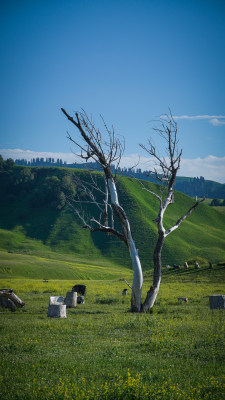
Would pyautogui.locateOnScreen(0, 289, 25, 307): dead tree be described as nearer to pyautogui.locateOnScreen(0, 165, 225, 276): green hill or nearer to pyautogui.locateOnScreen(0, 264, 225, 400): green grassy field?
pyautogui.locateOnScreen(0, 264, 225, 400): green grassy field

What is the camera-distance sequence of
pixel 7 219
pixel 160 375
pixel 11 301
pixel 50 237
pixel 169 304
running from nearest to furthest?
pixel 160 375
pixel 11 301
pixel 169 304
pixel 50 237
pixel 7 219

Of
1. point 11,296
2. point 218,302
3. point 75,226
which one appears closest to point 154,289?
point 218,302

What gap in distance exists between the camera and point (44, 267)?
263 feet

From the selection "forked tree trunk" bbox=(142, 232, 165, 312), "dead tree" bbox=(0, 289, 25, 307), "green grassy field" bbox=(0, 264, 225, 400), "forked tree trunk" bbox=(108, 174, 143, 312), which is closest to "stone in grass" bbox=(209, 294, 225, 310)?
"forked tree trunk" bbox=(142, 232, 165, 312)

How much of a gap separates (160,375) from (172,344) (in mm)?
3515

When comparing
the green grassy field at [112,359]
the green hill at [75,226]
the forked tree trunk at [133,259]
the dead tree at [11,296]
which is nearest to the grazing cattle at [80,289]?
the forked tree trunk at [133,259]

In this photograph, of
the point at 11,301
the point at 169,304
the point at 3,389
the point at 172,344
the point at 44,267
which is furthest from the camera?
the point at 44,267

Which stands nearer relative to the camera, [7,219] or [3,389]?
[3,389]

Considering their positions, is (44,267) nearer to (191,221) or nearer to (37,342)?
(37,342)

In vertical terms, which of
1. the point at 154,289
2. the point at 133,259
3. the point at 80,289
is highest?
the point at 133,259

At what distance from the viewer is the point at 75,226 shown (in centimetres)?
14275

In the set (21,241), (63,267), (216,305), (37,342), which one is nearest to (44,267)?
(63,267)

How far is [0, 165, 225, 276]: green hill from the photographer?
120 m

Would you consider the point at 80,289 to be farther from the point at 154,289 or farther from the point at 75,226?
the point at 75,226
